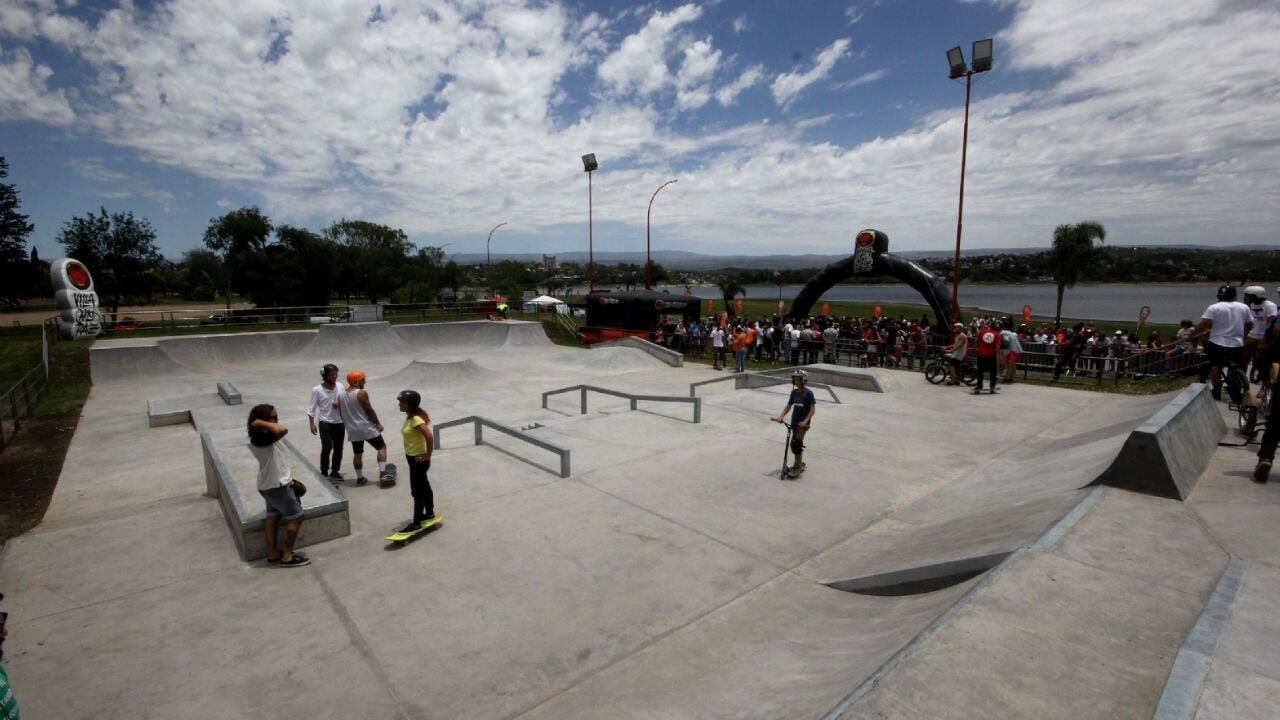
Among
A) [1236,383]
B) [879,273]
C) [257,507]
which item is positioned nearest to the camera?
[257,507]

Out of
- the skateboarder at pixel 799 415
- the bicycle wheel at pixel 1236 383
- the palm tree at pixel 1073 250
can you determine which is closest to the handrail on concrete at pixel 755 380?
the skateboarder at pixel 799 415

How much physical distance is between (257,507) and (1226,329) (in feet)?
39.1

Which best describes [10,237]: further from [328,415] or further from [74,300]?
[328,415]

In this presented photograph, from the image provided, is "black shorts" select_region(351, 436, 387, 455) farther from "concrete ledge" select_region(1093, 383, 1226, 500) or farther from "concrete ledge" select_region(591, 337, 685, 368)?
"concrete ledge" select_region(591, 337, 685, 368)

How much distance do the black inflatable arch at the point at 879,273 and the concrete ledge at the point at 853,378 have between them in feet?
20.2

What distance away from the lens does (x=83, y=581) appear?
16.8 ft

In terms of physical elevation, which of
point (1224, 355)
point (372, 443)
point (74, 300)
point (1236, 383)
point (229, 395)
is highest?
point (74, 300)

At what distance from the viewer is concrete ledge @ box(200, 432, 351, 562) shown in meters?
5.46

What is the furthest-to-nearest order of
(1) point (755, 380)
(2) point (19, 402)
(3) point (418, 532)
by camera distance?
(1) point (755, 380) → (2) point (19, 402) → (3) point (418, 532)

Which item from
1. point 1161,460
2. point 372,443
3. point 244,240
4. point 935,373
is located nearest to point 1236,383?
point 1161,460

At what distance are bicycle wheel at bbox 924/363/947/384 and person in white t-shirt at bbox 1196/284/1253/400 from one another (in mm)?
6526

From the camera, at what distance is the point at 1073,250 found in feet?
137

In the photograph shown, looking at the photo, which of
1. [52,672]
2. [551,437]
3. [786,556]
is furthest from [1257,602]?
[551,437]

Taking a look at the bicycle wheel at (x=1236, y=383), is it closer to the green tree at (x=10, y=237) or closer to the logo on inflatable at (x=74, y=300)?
the logo on inflatable at (x=74, y=300)
